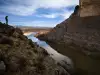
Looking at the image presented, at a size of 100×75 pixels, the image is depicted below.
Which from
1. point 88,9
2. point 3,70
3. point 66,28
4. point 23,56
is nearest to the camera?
point 3,70

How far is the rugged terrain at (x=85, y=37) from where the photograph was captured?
14.3 metres

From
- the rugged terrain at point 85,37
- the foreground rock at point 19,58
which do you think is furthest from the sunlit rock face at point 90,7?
the foreground rock at point 19,58

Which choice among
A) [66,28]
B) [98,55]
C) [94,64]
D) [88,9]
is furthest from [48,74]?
[66,28]

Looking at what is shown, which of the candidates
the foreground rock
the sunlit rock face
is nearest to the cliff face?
the sunlit rock face

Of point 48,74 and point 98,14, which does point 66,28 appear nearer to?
point 98,14

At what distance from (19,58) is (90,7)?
14476 mm

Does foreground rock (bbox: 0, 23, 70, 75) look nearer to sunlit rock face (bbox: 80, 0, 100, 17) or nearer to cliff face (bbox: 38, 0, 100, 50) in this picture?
cliff face (bbox: 38, 0, 100, 50)

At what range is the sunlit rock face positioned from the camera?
17.6 meters

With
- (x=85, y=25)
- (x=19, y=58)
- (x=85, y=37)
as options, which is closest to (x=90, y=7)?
(x=85, y=25)

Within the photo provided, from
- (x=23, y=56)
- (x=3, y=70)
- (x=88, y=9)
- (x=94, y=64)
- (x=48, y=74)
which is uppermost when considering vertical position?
(x=88, y=9)

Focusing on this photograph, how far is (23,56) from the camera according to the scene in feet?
23.6

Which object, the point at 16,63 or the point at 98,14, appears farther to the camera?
the point at 98,14

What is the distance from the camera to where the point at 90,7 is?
1862 centimetres

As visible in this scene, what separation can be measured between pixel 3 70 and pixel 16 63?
25.9 inches
